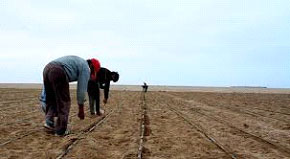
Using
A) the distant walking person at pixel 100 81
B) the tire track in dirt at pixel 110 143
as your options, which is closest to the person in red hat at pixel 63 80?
the tire track in dirt at pixel 110 143

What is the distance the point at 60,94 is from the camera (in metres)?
7.14

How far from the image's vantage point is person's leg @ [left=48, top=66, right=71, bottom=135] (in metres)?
7.06

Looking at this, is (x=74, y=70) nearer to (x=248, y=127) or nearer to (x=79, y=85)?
(x=79, y=85)

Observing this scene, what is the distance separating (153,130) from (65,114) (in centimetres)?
188

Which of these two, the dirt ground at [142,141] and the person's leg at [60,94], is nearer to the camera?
the dirt ground at [142,141]

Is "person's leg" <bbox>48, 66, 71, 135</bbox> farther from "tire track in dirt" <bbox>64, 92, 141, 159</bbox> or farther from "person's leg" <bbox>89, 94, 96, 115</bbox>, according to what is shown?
"person's leg" <bbox>89, 94, 96, 115</bbox>

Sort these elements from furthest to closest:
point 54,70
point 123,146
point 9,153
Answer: point 54,70
point 123,146
point 9,153

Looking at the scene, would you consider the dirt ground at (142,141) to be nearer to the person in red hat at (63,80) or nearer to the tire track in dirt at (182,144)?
the tire track in dirt at (182,144)

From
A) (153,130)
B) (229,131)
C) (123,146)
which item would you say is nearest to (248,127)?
(229,131)

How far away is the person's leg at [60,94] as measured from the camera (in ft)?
23.2

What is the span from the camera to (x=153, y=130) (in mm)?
8305

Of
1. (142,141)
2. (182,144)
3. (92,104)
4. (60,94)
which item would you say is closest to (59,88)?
(60,94)

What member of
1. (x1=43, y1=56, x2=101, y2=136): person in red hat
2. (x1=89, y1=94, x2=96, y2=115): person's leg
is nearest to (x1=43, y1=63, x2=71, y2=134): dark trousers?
(x1=43, y1=56, x2=101, y2=136): person in red hat

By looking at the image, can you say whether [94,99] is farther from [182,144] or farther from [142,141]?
[182,144]
